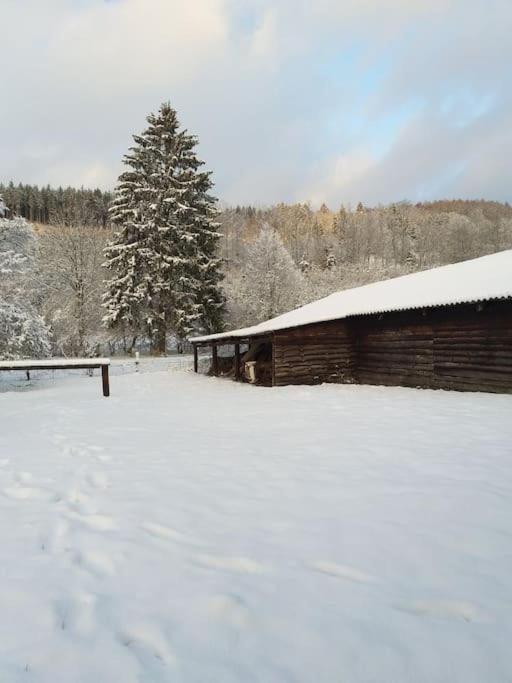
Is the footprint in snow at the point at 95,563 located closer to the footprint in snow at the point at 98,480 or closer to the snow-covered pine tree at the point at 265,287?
the footprint in snow at the point at 98,480


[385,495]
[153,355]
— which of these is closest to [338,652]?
[385,495]

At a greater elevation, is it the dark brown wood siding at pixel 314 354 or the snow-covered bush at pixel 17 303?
the snow-covered bush at pixel 17 303

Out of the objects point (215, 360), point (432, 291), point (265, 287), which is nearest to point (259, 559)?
point (432, 291)

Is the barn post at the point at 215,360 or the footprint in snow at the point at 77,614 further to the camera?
the barn post at the point at 215,360

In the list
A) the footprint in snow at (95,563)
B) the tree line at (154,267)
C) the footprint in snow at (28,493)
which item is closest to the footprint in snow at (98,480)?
the footprint in snow at (28,493)

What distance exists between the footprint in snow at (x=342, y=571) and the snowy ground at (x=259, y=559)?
0.5 inches

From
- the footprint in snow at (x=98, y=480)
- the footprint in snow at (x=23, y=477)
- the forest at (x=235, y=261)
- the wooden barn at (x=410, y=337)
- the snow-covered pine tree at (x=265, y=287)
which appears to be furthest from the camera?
the snow-covered pine tree at (x=265, y=287)

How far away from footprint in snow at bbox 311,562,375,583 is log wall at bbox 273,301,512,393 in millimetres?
9714

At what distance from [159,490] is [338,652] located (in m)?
2.59

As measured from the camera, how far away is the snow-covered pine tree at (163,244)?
26406 millimetres

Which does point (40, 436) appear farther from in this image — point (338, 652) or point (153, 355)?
point (153, 355)

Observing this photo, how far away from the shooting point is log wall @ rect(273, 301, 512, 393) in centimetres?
1090

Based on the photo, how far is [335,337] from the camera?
14.8 meters

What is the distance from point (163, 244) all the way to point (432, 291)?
1874 cm
